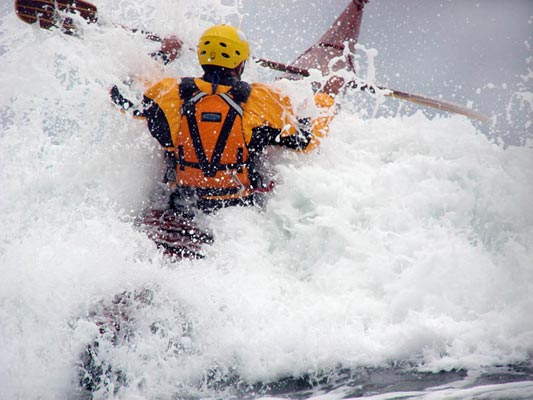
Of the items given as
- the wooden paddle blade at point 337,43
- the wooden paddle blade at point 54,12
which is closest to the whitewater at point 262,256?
the wooden paddle blade at point 54,12

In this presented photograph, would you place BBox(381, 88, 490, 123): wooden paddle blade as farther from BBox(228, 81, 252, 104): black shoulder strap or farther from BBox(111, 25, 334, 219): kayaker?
BBox(228, 81, 252, 104): black shoulder strap

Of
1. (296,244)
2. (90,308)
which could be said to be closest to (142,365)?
(90,308)

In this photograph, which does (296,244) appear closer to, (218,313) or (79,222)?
(218,313)

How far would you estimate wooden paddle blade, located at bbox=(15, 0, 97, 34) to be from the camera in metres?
3.82

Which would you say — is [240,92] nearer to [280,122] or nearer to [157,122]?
[280,122]

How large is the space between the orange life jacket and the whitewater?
0.82 feet

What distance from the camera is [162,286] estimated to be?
8.52 ft

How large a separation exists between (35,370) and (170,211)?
5.39ft

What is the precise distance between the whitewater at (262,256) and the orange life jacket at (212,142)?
0.82 ft

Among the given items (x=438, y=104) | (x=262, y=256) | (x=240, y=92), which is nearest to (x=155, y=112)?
(x=240, y=92)

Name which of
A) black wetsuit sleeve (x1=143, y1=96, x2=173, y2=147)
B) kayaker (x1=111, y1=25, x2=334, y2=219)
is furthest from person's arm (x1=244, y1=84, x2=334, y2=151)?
black wetsuit sleeve (x1=143, y1=96, x2=173, y2=147)

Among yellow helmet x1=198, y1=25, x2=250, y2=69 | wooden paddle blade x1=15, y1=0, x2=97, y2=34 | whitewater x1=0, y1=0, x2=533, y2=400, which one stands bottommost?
whitewater x1=0, y1=0, x2=533, y2=400

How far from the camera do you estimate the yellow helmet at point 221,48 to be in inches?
136

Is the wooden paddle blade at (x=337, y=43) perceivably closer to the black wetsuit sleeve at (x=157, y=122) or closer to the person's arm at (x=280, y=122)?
the person's arm at (x=280, y=122)
